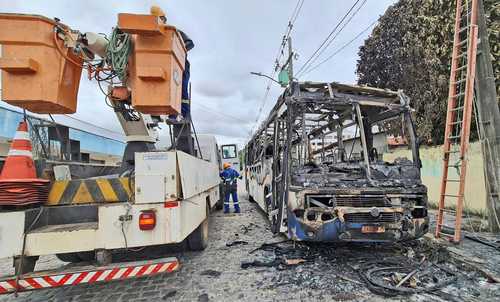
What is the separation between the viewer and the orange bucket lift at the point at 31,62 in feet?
8.63

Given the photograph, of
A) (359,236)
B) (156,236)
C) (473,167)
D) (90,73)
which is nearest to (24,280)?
(156,236)

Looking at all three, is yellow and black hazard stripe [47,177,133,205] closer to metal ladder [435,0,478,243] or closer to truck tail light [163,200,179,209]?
truck tail light [163,200,179,209]

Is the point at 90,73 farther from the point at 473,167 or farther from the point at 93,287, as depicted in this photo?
the point at 473,167

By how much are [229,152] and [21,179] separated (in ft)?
38.6

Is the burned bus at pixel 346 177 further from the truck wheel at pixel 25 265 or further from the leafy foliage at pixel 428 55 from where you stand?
the leafy foliage at pixel 428 55

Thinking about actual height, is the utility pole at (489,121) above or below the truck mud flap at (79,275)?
above

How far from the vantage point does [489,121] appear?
5070 millimetres

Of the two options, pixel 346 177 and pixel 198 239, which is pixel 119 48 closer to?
pixel 198 239

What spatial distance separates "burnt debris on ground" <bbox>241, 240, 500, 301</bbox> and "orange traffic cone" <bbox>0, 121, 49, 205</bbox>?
2.78 metres

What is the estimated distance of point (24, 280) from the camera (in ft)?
8.35

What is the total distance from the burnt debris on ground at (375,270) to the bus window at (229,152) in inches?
386

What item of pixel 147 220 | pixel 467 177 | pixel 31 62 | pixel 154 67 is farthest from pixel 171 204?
pixel 467 177

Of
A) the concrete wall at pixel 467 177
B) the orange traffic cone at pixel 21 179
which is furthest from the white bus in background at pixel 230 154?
the orange traffic cone at pixel 21 179

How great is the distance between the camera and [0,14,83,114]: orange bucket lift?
104 inches
